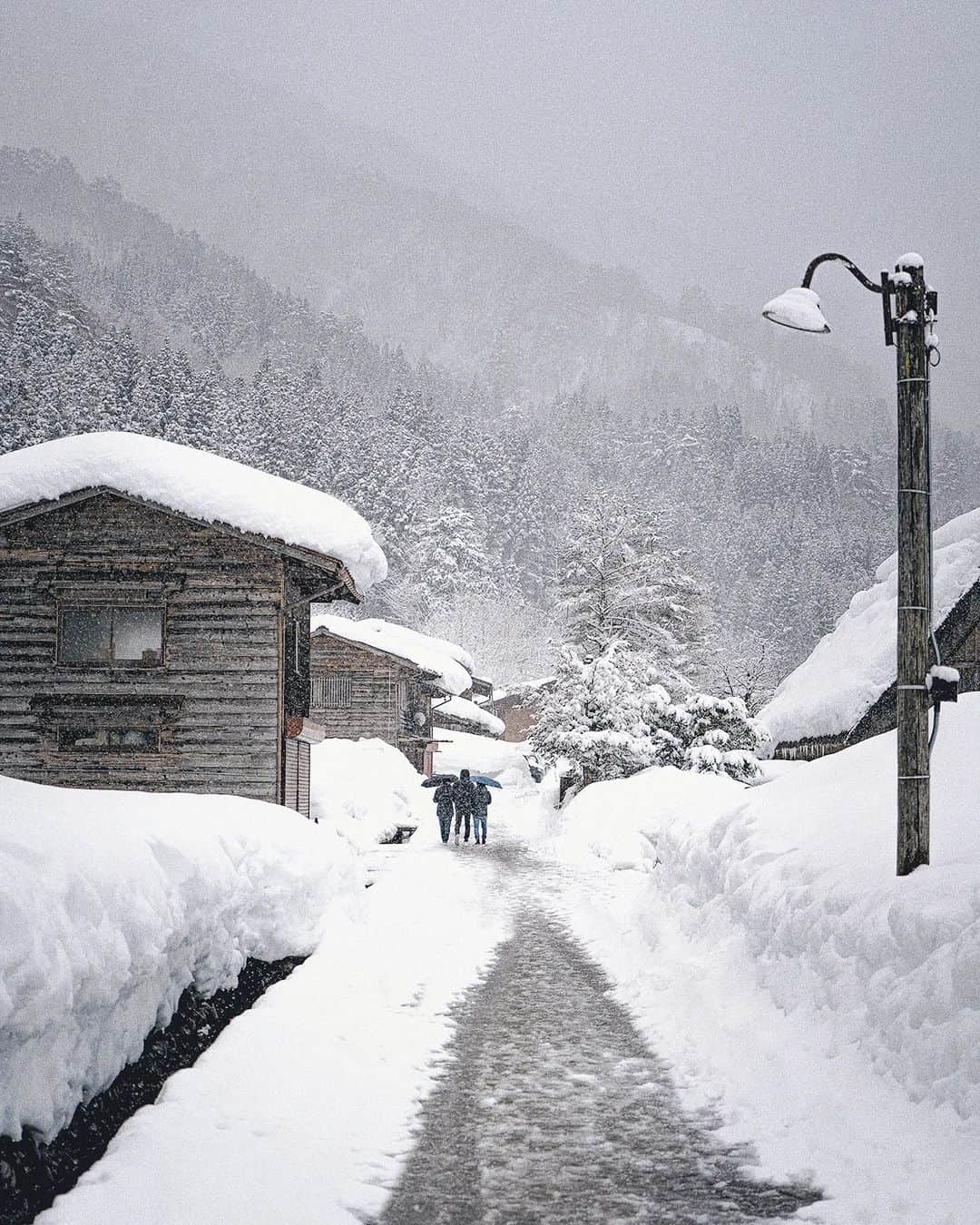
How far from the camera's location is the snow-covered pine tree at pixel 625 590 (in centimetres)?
4094

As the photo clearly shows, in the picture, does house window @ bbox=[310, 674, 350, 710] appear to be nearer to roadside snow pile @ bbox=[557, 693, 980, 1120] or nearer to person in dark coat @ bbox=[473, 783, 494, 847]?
person in dark coat @ bbox=[473, 783, 494, 847]

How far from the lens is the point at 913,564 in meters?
7.76

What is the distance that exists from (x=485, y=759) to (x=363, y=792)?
34.1 m

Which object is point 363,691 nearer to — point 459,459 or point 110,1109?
point 110,1109

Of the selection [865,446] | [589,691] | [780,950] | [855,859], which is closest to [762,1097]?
[780,950]

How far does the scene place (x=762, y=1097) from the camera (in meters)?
6.25

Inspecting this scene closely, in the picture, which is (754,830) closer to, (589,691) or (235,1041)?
(235,1041)

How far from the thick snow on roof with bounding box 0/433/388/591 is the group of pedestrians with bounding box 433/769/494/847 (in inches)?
357

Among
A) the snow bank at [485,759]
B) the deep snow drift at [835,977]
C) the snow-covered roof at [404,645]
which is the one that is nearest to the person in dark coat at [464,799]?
the deep snow drift at [835,977]

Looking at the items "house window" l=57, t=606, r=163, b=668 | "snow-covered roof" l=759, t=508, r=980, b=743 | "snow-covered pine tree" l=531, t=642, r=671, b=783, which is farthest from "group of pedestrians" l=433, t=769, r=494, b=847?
"house window" l=57, t=606, r=163, b=668

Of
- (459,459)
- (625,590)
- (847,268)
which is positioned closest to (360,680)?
(625,590)

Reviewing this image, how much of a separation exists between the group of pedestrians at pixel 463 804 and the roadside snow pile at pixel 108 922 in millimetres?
16530

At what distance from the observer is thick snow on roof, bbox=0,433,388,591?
58.2 ft

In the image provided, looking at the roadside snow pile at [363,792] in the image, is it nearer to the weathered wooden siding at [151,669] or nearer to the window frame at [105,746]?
the weathered wooden siding at [151,669]
